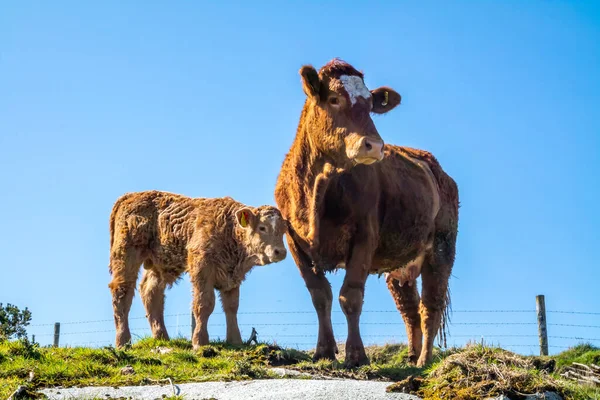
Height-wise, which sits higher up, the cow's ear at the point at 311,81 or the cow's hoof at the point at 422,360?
the cow's ear at the point at 311,81

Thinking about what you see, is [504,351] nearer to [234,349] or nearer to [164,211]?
[234,349]

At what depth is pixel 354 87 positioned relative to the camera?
13.0 m

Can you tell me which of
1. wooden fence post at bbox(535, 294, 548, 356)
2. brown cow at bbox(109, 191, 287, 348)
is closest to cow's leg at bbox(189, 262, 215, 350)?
brown cow at bbox(109, 191, 287, 348)

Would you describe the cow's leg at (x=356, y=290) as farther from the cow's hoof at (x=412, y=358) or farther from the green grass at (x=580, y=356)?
the green grass at (x=580, y=356)

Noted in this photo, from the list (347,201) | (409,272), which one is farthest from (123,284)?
(409,272)

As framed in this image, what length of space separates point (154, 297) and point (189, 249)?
4.46 ft

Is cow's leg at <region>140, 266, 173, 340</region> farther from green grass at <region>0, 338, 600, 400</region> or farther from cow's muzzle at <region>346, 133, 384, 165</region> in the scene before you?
cow's muzzle at <region>346, 133, 384, 165</region>

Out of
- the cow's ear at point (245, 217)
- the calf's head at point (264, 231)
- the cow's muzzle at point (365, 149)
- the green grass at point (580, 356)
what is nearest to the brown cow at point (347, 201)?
the cow's muzzle at point (365, 149)

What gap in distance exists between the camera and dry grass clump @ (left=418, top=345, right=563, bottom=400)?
8.80 m

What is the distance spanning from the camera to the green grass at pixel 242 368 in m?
8.98

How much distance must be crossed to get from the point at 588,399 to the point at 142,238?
27.1ft

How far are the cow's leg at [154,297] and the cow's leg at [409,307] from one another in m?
3.89

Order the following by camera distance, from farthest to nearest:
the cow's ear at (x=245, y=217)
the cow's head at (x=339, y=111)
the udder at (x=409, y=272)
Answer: the udder at (x=409, y=272) < the cow's ear at (x=245, y=217) < the cow's head at (x=339, y=111)

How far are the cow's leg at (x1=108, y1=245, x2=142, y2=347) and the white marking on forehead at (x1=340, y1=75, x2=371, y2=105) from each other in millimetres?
4552
